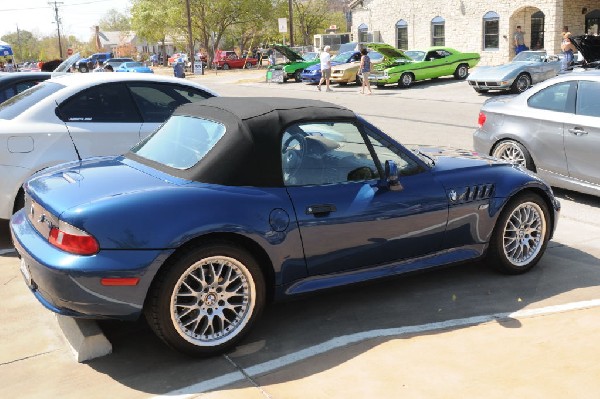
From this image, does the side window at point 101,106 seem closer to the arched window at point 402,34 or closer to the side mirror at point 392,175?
the side mirror at point 392,175

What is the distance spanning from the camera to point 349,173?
15.2 feet

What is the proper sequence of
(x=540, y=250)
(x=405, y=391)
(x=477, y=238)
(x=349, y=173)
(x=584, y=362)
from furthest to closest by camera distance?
(x=540, y=250) < (x=477, y=238) < (x=349, y=173) < (x=584, y=362) < (x=405, y=391)

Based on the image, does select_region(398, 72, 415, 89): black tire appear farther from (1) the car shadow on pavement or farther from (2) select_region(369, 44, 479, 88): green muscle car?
(1) the car shadow on pavement

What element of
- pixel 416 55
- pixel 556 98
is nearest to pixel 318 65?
pixel 416 55

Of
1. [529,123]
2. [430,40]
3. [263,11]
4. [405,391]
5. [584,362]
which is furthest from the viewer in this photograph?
[263,11]

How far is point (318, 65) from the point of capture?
103 ft

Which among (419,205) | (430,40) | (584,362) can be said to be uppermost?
(430,40)

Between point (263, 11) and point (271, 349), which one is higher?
point (263, 11)

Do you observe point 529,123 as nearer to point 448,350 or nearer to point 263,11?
point 448,350

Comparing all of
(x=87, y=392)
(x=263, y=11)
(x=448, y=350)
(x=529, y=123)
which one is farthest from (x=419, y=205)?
(x=263, y=11)

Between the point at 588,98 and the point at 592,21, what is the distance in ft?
97.3

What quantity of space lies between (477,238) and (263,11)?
198 ft

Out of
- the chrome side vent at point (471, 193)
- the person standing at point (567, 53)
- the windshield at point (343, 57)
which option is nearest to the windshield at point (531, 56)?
the person standing at point (567, 53)

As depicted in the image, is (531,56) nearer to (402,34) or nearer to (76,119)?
(402,34)
